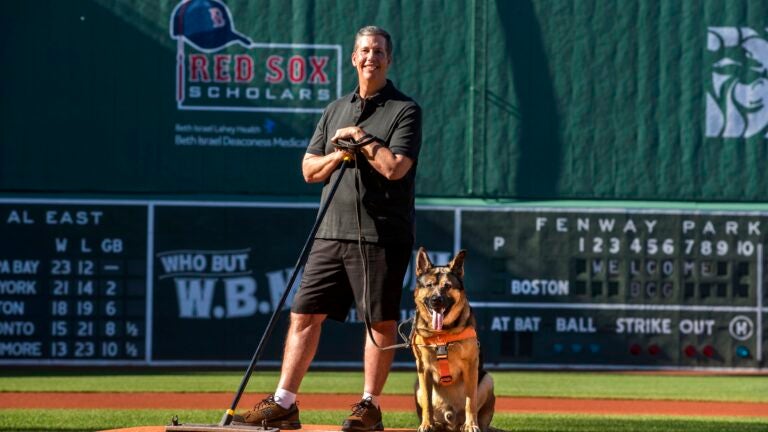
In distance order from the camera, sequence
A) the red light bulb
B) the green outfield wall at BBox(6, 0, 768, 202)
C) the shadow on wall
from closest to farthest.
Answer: the red light bulb, the green outfield wall at BBox(6, 0, 768, 202), the shadow on wall

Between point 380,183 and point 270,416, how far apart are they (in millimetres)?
1224

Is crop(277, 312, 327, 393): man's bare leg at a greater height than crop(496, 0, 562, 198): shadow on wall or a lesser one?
lesser

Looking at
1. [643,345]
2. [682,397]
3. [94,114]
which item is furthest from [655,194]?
[94,114]

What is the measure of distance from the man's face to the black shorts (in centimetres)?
81

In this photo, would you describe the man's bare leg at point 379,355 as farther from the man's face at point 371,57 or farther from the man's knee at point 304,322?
the man's face at point 371,57

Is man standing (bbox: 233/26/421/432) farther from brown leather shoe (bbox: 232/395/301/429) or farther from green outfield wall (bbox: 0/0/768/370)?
green outfield wall (bbox: 0/0/768/370)

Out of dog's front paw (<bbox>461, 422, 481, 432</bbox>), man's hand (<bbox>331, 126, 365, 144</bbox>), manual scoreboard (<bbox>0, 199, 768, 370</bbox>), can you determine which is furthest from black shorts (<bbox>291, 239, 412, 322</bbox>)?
manual scoreboard (<bbox>0, 199, 768, 370</bbox>)

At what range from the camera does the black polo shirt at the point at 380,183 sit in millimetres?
6406

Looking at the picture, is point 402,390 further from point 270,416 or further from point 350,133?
point 350,133

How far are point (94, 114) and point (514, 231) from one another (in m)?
5.02

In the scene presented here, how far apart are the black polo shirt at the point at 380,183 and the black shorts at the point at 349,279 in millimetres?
58

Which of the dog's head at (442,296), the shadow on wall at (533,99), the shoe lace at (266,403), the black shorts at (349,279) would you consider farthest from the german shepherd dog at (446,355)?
the shadow on wall at (533,99)

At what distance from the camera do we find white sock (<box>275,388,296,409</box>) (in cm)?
642

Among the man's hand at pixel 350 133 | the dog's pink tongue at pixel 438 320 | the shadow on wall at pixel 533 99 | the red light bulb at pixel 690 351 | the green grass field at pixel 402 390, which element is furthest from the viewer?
the shadow on wall at pixel 533 99
